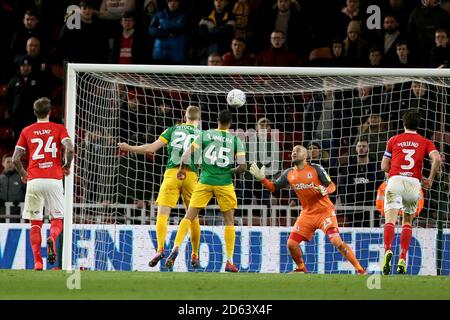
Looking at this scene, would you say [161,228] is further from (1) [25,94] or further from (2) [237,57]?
(1) [25,94]

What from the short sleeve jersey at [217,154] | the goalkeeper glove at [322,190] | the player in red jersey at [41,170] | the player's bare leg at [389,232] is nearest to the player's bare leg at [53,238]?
the player in red jersey at [41,170]

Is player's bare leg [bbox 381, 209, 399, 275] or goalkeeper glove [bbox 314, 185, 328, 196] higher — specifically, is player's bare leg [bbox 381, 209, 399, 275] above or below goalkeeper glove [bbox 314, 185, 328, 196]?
below

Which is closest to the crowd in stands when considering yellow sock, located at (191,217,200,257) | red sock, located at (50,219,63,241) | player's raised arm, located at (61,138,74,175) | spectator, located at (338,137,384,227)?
spectator, located at (338,137,384,227)

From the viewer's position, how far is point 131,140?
16500mm

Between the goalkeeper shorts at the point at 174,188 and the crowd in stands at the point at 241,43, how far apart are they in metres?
2.09

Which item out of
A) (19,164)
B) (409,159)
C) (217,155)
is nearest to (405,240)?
(409,159)

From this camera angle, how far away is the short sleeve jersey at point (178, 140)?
1447 cm

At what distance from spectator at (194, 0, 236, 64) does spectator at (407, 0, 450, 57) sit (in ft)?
8.56

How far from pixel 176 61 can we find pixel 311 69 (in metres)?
3.82

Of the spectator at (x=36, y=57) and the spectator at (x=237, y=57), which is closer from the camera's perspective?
the spectator at (x=237, y=57)

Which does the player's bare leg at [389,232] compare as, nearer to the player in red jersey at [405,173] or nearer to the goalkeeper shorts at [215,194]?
the player in red jersey at [405,173]

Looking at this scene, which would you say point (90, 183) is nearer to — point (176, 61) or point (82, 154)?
point (82, 154)

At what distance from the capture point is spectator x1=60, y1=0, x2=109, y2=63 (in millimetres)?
17828

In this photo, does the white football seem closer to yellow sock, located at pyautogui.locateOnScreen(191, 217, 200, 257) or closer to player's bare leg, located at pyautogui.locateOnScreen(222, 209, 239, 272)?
player's bare leg, located at pyautogui.locateOnScreen(222, 209, 239, 272)
